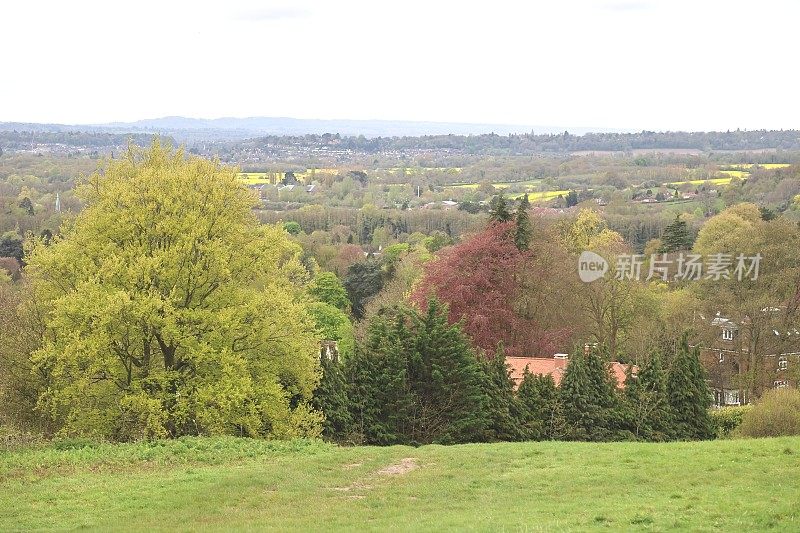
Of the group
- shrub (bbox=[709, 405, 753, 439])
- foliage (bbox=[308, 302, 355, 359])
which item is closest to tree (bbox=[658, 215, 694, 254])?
foliage (bbox=[308, 302, 355, 359])

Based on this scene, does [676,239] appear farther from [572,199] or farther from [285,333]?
[572,199]

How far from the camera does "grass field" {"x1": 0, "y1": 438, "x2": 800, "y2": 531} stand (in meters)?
13.0

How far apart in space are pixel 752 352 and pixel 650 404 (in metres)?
10.2

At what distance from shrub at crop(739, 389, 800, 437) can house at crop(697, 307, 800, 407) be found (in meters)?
7.62

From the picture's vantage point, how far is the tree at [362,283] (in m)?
66.6

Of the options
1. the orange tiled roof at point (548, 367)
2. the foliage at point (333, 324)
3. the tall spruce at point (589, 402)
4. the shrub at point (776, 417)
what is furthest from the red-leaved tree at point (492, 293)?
the foliage at point (333, 324)

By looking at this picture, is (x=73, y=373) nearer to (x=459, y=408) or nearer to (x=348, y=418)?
(x=348, y=418)

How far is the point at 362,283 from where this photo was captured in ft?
220

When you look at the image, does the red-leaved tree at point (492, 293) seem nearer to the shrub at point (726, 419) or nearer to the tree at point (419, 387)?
the shrub at point (726, 419)

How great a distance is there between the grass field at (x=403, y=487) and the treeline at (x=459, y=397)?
12.6ft

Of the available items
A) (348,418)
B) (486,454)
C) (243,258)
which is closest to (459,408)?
(348,418)

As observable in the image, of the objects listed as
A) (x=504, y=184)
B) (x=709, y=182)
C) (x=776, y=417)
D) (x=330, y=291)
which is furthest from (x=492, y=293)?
(x=504, y=184)

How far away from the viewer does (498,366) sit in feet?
84.8

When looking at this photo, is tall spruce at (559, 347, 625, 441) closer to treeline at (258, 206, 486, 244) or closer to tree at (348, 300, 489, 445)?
tree at (348, 300, 489, 445)
